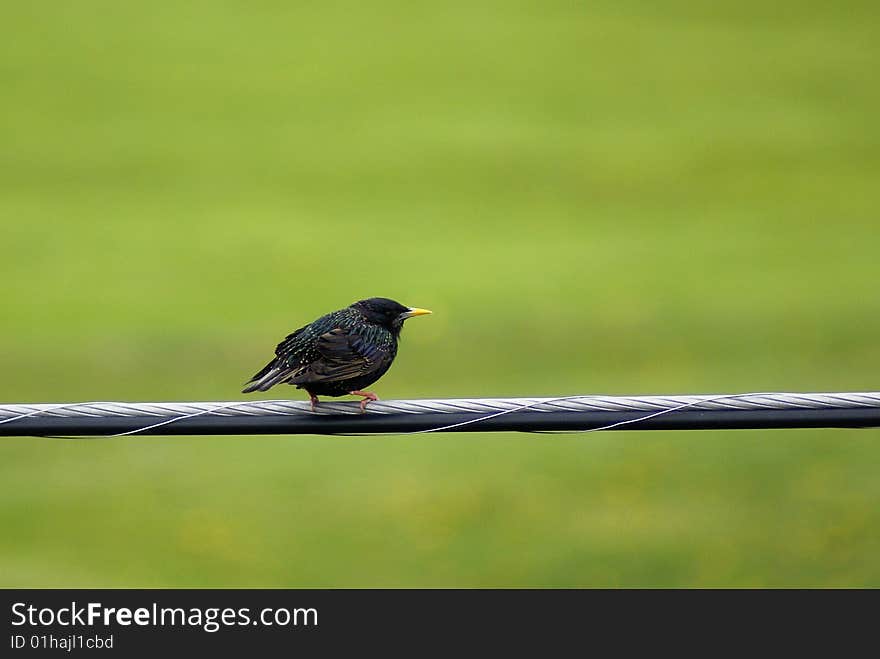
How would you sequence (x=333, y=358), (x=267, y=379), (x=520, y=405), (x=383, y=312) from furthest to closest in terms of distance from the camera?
(x=383, y=312) < (x=333, y=358) < (x=267, y=379) < (x=520, y=405)

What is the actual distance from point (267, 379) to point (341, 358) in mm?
297

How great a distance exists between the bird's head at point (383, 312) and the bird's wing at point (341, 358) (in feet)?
0.76

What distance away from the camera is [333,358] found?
15.4ft

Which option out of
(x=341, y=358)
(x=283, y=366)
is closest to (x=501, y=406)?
(x=341, y=358)

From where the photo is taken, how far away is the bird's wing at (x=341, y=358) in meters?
4.61

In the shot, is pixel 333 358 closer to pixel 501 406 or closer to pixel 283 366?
pixel 283 366

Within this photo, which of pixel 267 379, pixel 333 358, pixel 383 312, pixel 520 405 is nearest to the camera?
pixel 520 405

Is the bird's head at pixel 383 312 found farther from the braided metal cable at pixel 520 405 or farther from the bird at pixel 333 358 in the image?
the braided metal cable at pixel 520 405

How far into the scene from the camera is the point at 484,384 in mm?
13211

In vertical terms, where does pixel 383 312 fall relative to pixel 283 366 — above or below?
above

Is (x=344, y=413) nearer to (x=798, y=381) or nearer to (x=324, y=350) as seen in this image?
(x=324, y=350)

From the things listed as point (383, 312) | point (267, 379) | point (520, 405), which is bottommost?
point (520, 405)

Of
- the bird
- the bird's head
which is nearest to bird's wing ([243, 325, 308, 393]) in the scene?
the bird

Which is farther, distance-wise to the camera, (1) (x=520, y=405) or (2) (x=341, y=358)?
(2) (x=341, y=358)
